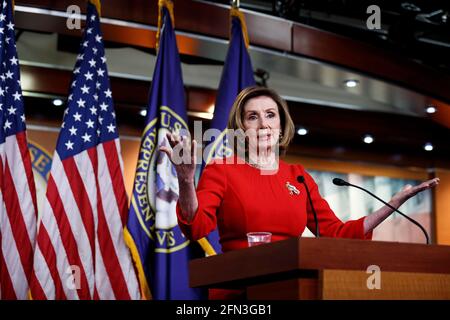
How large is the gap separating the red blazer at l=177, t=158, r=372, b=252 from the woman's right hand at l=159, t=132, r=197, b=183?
9.9 inches

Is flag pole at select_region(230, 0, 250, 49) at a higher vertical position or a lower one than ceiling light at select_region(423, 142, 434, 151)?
higher

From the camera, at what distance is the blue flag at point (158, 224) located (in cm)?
388

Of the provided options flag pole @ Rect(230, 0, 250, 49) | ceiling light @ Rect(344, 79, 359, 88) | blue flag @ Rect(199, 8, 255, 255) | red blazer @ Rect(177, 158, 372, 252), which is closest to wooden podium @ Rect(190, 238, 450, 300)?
red blazer @ Rect(177, 158, 372, 252)

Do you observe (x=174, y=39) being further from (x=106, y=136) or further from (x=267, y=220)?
(x=267, y=220)

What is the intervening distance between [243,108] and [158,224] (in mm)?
1569

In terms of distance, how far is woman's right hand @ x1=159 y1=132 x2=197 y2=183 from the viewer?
1.79 meters

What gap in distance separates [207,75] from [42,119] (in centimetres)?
161

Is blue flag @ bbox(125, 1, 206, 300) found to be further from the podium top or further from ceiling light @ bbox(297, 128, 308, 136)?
ceiling light @ bbox(297, 128, 308, 136)

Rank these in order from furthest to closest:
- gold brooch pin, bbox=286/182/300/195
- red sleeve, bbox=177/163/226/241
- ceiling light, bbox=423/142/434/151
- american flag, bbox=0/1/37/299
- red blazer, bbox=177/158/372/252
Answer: ceiling light, bbox=423/142/434/151, american flag, bbox=0/1/37/299, gold brooch pin, bbox=286/182/300/195, red blazer, bbox=177/158/372/252, red sleeve, bbox=177/163/226/241

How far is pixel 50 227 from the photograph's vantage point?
147 inches

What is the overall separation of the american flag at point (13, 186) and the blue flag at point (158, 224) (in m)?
0.58

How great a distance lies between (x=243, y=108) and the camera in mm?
2494

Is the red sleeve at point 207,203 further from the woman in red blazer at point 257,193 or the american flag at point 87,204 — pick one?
the american flag at point 87,204

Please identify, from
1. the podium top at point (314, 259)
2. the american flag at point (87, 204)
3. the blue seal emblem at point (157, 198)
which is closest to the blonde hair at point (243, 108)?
the podium top at point (314, 259)
